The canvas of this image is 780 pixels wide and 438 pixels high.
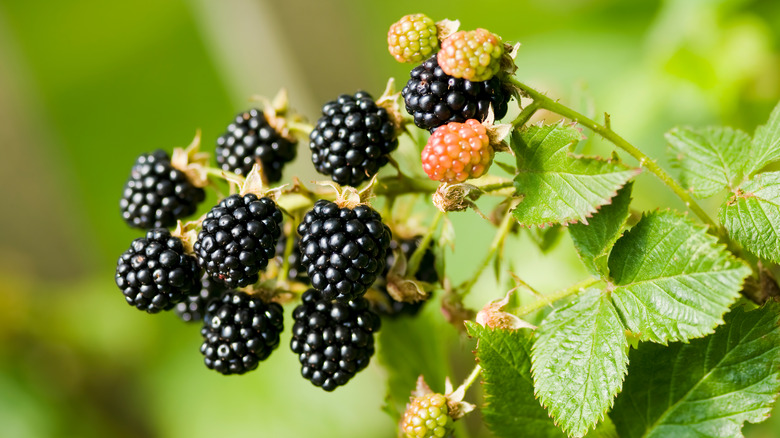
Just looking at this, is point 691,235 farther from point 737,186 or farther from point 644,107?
point 644,107

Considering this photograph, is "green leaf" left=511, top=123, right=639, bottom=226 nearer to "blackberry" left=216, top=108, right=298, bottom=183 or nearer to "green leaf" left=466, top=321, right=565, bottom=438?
"green leaf" left=466, top=321, right=565, bottom=438

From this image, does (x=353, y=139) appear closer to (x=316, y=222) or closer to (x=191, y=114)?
(x=316, y=222)

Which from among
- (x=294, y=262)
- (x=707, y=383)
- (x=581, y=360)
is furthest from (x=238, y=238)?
(x=707, y=383)

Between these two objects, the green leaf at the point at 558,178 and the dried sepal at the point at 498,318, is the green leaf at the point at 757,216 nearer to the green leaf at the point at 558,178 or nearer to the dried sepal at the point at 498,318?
the green leaf at the point at 558,178

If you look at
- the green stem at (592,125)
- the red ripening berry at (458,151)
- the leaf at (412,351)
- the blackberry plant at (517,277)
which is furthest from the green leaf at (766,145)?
the leaf at (412,351)

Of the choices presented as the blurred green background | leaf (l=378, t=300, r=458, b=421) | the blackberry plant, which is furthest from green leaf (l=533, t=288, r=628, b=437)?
the blurred green background

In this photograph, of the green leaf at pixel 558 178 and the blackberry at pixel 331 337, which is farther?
Answer: the blackberry at pixel 331 337
